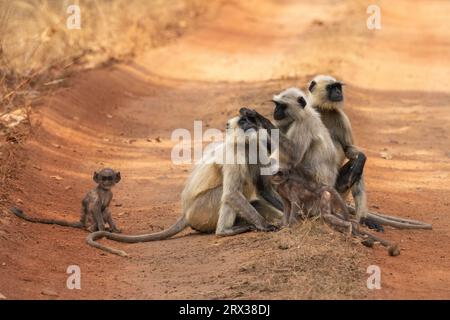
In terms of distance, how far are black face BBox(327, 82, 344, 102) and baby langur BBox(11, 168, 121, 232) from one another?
2.19m

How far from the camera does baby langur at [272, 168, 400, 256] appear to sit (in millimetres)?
7301

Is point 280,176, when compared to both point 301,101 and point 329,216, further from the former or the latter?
point 301,101

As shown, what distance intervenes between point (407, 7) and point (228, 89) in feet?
34.1

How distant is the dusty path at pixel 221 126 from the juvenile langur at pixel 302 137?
77cm

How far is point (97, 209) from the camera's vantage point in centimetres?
825

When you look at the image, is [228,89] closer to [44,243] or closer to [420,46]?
[420,46]

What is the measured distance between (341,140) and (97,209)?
96.6 inches

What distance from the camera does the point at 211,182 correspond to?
27.0ft

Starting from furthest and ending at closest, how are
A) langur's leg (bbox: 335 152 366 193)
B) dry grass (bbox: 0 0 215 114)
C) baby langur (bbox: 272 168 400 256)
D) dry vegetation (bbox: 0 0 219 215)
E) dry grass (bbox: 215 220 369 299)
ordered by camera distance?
dry grass (bbox: 0 0 215 114) → dry vegetation (bbox: 0 0 219 215) → langur's leg (bbox: 335 152 366 193) → baby langur (bbox: 272 168 400 256) → dry grass (bbox: 215 220 369 299)

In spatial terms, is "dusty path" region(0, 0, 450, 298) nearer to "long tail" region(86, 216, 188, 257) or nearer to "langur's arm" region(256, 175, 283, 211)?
"long tail" region(86, 216, 188, 257)

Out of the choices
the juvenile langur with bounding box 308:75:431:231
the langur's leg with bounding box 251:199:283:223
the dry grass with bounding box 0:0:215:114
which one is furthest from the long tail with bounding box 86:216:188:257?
the dry grass with bounding box 0:0:215:114

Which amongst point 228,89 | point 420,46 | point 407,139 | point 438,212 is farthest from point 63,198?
point 420,46

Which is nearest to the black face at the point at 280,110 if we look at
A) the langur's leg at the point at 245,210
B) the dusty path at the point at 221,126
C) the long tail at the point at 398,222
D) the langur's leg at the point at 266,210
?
the langur's leg at the point at 245,210

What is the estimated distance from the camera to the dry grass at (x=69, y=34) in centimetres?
1159
